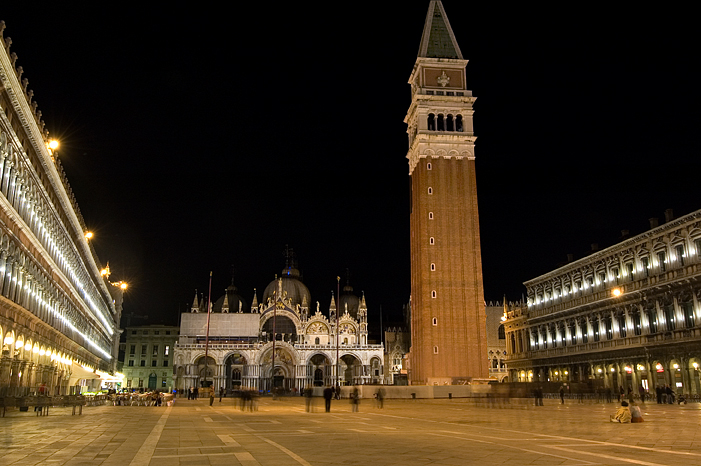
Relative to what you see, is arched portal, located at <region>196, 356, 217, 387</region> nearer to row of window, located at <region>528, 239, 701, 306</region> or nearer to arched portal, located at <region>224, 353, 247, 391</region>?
arched portal, located at <region>224, 353, 247, 391</region>

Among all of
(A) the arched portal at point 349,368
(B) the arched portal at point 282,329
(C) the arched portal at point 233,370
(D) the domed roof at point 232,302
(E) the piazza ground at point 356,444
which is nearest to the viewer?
(E) the piazza ground at point 356,444

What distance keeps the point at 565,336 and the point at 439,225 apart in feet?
60.3

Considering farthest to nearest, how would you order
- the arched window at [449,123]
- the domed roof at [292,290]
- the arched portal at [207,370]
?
1. the domed roof at [292,290]
2. the arched portal at [207,370]
3. the arched window at [449,123]

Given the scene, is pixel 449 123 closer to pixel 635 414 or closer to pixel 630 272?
pixel 630 272

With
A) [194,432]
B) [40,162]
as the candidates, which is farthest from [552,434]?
[40,162]

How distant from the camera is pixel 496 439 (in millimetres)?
16391

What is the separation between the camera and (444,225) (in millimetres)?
70938

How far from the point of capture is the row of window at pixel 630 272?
153 ft

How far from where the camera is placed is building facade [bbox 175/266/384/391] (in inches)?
3777

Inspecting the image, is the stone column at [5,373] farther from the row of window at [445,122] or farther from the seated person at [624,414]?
the row of window at [445,122]

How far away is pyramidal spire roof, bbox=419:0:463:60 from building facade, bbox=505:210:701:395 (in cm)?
3095

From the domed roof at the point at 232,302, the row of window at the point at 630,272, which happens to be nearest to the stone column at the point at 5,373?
the row of window at the point at 630,272

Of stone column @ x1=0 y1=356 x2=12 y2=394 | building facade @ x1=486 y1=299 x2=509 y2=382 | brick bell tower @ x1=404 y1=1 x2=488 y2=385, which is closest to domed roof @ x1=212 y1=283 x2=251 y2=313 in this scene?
building facade @ x1=486 y1=299 x2=509 y2=382

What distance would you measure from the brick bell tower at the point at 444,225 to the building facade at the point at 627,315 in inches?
323
